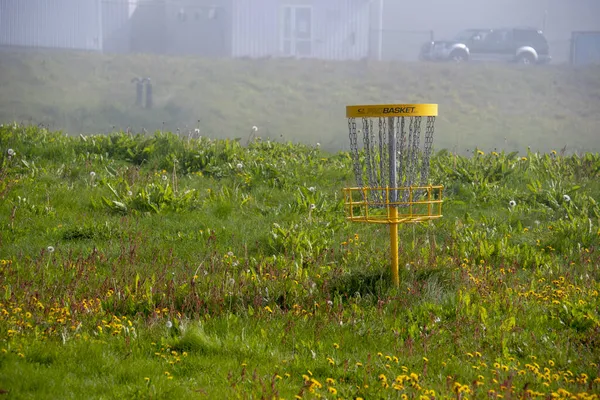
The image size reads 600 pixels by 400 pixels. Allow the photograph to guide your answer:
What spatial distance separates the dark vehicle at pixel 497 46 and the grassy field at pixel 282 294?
701 inches

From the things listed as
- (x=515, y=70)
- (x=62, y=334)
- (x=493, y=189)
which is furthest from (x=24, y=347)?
(x=515, y=70)

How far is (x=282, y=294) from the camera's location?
5996 mm

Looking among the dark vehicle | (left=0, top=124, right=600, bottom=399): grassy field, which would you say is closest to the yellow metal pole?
(left=0, top=124, right=600, bottom=399): grassy field

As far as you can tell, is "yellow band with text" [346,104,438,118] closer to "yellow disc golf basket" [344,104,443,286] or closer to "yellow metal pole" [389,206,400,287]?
"yellow disc golf basket" [344,104,443,286]

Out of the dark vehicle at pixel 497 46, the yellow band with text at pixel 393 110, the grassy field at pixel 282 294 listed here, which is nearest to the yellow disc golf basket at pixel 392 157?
the yellow band with text at pixel 393 110

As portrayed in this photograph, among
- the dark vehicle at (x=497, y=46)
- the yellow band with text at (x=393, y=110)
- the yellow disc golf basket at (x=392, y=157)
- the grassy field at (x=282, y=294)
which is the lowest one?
the grassy field at (x=282, y=294)

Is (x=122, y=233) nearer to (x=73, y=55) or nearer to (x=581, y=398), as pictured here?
(x=581, y=398)

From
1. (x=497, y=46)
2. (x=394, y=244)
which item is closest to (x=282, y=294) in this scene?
(x=394, y=244)

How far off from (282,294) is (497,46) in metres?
24.2

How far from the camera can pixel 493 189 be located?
10695 millimetres

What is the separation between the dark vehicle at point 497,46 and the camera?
90.8ft

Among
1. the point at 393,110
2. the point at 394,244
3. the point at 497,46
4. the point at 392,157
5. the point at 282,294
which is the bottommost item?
the point at 282,294

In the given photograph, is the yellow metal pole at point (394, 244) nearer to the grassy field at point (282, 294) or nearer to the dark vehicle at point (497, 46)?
the grassy field at point (282, 294)

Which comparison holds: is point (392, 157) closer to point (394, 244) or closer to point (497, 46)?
point (394, 244)
